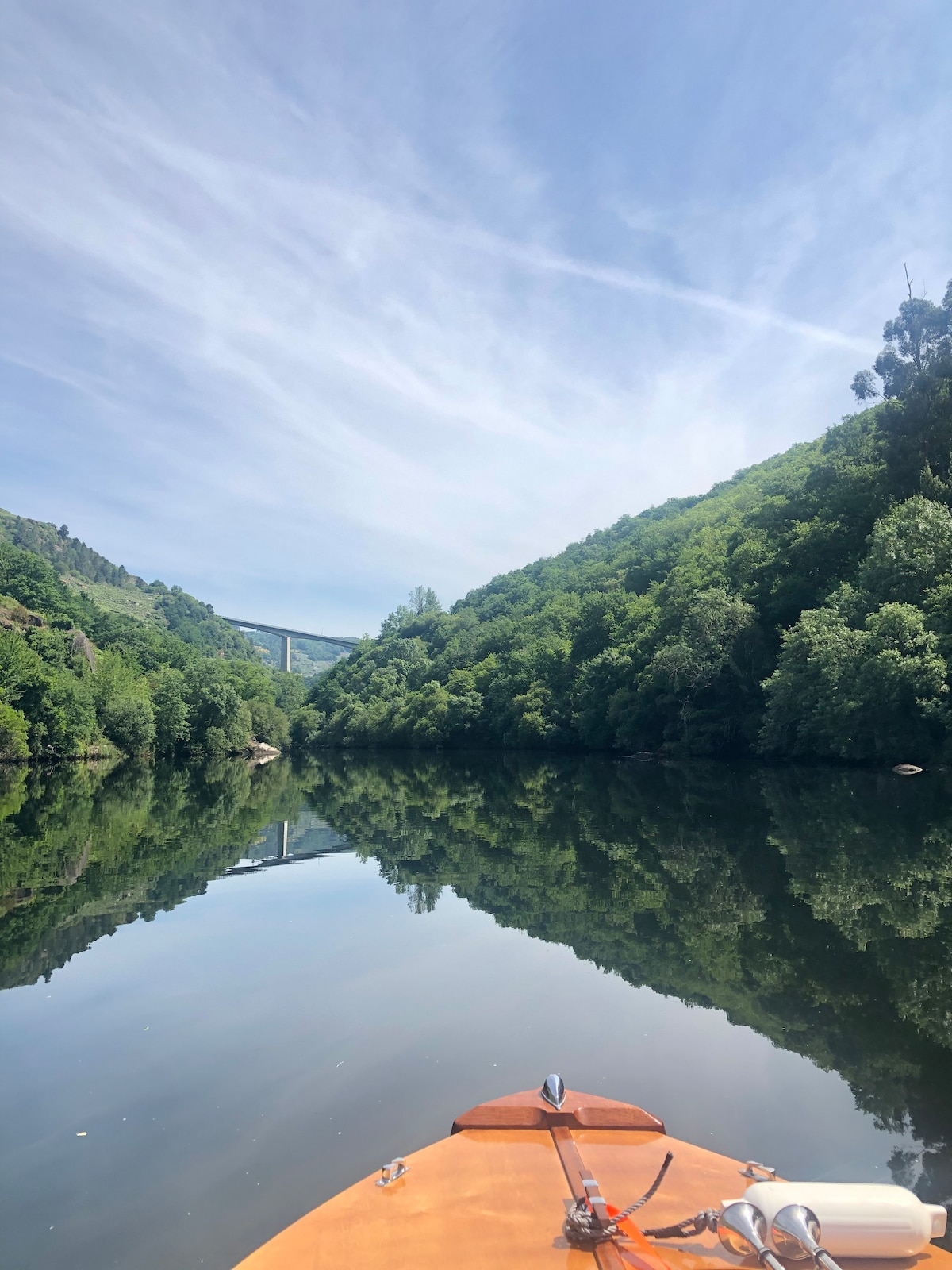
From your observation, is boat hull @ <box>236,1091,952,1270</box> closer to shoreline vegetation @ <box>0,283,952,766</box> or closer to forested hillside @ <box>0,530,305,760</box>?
shoreline vegetation @ <box>0,283,952,766</box>

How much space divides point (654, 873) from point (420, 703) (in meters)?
77.4

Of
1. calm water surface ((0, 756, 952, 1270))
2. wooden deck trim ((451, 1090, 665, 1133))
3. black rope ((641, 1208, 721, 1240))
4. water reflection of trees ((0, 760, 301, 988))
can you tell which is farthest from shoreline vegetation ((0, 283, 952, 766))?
black rope ((641, 1208, 721, 1240))

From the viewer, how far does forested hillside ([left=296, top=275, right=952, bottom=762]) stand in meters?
38.2

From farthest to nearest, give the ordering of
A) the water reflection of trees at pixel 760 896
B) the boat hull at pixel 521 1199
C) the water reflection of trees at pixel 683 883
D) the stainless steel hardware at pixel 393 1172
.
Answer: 1. the water reflection of trees at pixel 683 883
2. the water reflection of trees at pixel 760 896
3. the stainless steel hardware at pixel 393 1172
4. the boat hull at pixel 521 1199

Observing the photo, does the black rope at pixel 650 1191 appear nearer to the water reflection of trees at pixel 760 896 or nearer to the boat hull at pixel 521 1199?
the boat hull at pixel 521 1199

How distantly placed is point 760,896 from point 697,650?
139 feet

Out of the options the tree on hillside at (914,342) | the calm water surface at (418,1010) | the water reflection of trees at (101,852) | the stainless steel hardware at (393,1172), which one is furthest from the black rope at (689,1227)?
the tree on hillside at (914,342)

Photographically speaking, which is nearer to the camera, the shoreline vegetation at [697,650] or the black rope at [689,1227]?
the black rope at [689,1227]

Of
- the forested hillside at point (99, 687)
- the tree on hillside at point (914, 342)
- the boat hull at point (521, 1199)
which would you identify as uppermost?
the tree on hillside at point (914, 342)

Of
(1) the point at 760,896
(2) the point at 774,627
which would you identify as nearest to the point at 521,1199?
(1) the point at 760,896

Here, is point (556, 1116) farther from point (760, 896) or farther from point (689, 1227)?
point (760, 896)

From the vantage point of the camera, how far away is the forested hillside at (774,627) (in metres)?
38.2

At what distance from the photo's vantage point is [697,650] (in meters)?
54.4

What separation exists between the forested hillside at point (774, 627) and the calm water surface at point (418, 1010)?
19.3 metres
